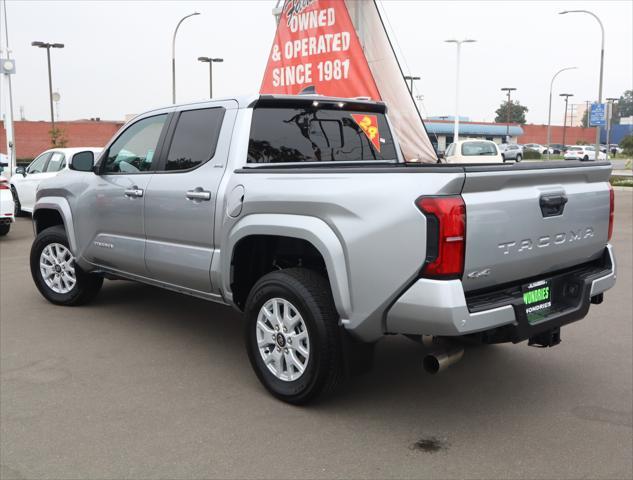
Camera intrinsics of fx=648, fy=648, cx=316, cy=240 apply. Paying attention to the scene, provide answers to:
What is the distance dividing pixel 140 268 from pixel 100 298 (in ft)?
6.00

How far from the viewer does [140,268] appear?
5254 millimetres

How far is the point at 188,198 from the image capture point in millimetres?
4625

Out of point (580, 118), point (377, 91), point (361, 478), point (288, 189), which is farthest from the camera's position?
point (580, 118)

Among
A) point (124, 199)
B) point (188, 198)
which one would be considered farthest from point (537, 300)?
point (124, 199)

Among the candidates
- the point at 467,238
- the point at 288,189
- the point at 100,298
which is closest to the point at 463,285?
the point at 467,238

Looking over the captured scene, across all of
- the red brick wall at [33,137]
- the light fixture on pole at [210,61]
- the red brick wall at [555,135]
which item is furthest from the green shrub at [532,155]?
the red brick wall at [33,137]

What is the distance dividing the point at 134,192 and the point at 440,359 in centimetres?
288

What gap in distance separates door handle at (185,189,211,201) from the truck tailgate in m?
1.95

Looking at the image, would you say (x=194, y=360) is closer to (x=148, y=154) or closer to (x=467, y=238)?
(x=148, y=154)

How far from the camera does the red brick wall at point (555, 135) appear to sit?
9281cm

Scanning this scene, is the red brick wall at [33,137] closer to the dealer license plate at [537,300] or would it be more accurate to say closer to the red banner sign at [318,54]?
the red banner sign at [318,54]

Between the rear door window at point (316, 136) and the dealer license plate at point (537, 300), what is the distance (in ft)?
6.33

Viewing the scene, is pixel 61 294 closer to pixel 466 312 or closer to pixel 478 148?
pixel 466 312

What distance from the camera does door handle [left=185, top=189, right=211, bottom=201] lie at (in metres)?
4.47
